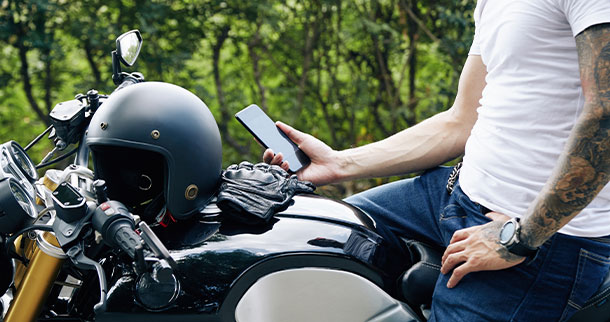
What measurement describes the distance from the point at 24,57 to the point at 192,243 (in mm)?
4009

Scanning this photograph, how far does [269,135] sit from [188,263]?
27.7 inches

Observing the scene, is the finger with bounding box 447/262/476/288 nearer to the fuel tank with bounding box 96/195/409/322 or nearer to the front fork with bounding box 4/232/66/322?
the fuel tank with bounding box 96/195/409/322

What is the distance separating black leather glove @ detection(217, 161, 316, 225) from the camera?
4.59ft

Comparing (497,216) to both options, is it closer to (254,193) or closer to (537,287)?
(537,287)

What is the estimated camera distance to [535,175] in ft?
4.68

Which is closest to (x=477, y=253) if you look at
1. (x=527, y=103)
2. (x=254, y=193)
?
(x=527, y=103)

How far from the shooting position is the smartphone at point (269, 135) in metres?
1.94

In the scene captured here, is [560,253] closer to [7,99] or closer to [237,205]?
[237,205]

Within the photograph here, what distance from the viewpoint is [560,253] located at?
4.59 ft

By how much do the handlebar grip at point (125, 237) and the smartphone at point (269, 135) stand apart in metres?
0.80

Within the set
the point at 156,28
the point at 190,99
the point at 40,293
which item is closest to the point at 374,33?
the point at 156,28

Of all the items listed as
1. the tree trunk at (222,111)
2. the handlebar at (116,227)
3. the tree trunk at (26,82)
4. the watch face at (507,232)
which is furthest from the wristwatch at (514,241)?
the tree trunk at (26,82)

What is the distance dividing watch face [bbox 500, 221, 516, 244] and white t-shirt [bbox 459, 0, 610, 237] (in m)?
0.07

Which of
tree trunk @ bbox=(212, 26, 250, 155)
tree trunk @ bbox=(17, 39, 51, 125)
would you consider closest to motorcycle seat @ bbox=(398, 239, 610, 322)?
tree trunk @ bbox=(212, 26, 250, 155)
